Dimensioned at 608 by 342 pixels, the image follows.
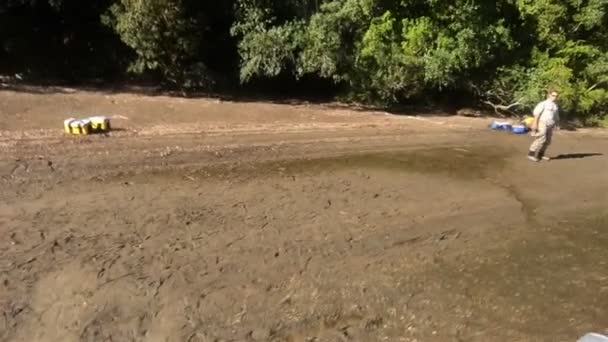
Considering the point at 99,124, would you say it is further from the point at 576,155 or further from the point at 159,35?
the point at 576,155

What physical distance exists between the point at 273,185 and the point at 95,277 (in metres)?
4.20

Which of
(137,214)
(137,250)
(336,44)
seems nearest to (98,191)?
(137,214)

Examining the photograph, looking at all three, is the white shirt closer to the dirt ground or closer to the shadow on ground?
the dirt ground

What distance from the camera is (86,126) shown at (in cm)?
1270

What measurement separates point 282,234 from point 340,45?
9.49m

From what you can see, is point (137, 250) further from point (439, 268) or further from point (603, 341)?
point (603, 341)

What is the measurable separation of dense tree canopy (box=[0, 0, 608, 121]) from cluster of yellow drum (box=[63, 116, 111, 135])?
444 cm

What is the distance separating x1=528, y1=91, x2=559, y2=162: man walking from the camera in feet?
43.8

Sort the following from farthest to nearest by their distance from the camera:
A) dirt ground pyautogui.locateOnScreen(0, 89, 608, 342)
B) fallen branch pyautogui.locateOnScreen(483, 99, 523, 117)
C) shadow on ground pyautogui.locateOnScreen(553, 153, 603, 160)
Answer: fallen branch pyautogui.locateOnScreen(483, 99, 523, 117)
shadow on ground pyautogui.locateOnScreen(553, 153, 603, 160)
dirt ground pyautogui.locateOnScreen(0, 89, 608, 342)

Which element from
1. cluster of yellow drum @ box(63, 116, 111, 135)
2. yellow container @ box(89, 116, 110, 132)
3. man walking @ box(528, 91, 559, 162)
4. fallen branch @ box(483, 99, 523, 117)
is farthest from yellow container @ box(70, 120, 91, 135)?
fallen branch @ box(483, 99, 523, 117)

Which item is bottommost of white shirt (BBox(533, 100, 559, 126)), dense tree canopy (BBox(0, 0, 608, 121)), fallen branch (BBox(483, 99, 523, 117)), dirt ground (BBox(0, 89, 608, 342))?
dirt ground (BBox(0, 89, 608, 342))

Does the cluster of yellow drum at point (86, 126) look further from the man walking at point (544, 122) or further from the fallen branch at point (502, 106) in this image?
the fallen branch at point (502, 106)

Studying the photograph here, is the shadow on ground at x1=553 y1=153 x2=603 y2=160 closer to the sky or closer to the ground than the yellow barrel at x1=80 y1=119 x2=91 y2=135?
closer to the ground

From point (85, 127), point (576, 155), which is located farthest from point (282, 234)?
point (576, 155)
